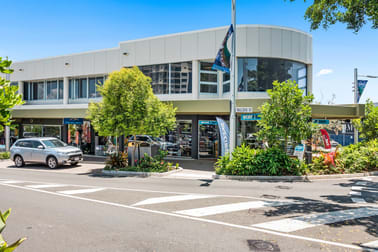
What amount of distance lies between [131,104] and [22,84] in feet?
63.2

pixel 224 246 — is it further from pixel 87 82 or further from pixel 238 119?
pixel 87 82

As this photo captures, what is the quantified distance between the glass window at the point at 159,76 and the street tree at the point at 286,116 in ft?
30.1

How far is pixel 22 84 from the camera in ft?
88.8

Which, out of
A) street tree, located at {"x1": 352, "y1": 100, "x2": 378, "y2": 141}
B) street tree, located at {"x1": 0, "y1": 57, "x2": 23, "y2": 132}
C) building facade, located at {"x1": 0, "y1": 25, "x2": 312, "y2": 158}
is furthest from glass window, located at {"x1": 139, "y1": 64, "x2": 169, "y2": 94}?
street tree, located at {"x1": 0, "y1": 57, "x2": 23, "y2": 132}

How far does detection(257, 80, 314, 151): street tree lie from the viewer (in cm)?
1239

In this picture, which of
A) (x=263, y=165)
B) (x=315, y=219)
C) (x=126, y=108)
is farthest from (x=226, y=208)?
(x=126, y=108)

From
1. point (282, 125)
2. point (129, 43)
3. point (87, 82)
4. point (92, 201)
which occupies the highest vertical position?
point (129, 43)

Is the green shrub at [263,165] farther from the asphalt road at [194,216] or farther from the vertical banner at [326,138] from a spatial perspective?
the vertical banner at [326,138]

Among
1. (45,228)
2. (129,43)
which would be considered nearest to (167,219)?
(45,228)

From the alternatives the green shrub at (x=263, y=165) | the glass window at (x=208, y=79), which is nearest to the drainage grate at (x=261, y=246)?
the green shrub at (x=263, y=165)

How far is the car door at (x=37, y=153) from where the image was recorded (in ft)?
53.4

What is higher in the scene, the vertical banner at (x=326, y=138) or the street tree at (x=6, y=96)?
the street tree at (x=6, y=96)

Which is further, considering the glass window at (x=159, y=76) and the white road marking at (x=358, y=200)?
the glass window at (x=159, y=76)

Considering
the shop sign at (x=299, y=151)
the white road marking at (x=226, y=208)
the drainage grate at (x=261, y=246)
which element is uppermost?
the shop sign at (x=299, y=151)
